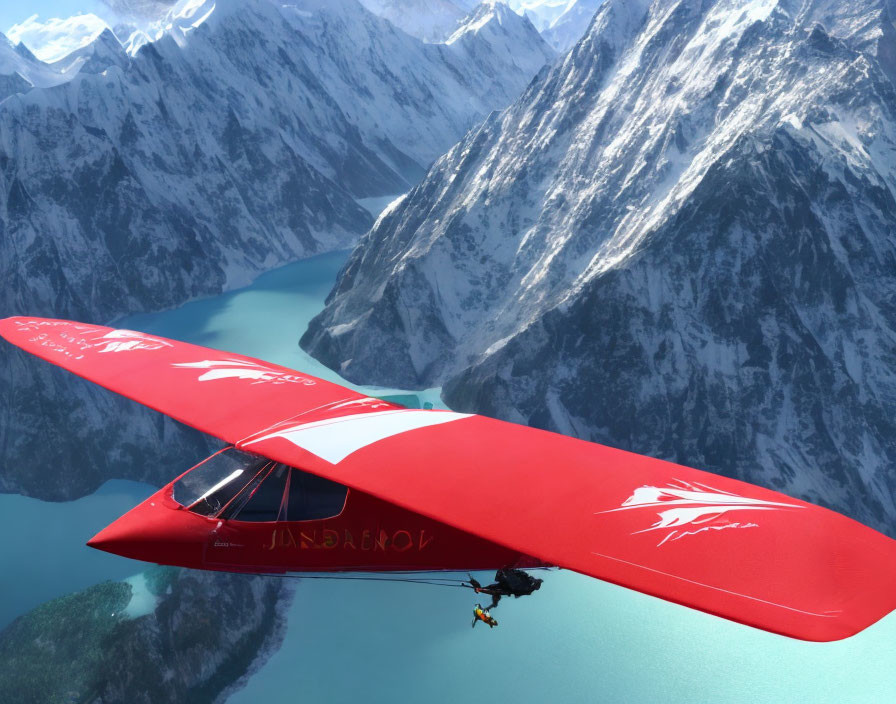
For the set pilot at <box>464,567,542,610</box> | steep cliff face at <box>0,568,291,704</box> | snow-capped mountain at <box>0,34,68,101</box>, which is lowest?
steep cliff face at <box>0,568,291,704</box>

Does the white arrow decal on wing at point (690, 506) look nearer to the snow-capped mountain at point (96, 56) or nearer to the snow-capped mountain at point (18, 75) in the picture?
the snow-capped mountain at point (18, 75)

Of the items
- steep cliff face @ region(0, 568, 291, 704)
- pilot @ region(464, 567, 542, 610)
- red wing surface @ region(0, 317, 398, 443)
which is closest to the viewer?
pilot @ region(464, 567, 542, 610)

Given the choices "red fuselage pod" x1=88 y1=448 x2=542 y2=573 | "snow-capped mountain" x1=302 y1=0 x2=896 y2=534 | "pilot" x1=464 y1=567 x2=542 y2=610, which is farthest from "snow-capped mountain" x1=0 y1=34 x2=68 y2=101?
"pilot" x1=464 y1=567 x2=542 y2=610

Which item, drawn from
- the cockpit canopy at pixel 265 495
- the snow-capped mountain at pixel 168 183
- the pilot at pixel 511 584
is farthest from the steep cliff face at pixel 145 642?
the pilot at pixel 511 584

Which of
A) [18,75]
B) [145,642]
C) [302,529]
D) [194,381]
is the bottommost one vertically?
[145,642]

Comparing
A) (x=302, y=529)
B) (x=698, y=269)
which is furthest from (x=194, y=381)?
(x=698, y=269)

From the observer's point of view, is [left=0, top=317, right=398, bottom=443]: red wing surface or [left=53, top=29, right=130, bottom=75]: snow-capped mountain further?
[left=53, top=29, right=130, bottom=75]: snow-capped mountain

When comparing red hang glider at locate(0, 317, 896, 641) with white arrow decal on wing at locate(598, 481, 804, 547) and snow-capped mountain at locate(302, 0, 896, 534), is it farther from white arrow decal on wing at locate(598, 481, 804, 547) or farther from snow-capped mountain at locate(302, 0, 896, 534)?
snow-capped mountain at locate(302, 0, 896, 534)

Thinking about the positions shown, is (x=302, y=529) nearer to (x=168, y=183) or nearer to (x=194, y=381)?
(x=194, y=381)
